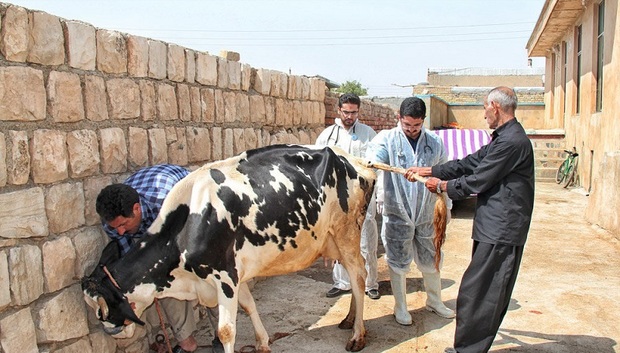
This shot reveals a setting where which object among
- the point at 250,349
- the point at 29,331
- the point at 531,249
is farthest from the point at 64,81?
the point at 531,249

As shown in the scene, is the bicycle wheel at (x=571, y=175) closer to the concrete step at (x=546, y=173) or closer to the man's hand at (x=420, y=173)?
the concrete step at (x=546, y=173)

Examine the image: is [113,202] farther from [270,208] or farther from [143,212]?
[270,208]

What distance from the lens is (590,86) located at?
44.4 feet

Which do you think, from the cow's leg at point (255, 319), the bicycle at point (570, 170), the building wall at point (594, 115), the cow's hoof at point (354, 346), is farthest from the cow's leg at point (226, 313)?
the bicycle at point (570, 170)

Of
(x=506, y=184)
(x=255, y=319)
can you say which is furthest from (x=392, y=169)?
(x=255, y=319)

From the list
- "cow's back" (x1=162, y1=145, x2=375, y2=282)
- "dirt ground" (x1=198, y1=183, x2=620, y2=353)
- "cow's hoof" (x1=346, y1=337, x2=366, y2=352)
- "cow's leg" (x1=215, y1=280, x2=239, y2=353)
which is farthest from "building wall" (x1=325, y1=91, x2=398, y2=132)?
"cow's leg" (x1=215, y1=280, x2=239, y2=353)

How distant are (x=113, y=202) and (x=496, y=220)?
8.72ft

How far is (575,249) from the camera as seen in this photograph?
7.85 metres

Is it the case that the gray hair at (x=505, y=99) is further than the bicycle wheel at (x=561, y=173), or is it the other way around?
the bicycle wheel at (x=561, y=173)

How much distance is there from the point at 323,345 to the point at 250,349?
2.07 ft

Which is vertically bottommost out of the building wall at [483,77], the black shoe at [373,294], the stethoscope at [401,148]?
the black shoe at [373,294]

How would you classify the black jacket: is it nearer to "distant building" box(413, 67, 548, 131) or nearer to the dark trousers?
the dark trousers

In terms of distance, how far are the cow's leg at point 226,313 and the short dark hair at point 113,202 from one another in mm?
789

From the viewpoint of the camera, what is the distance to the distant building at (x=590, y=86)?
899cm
